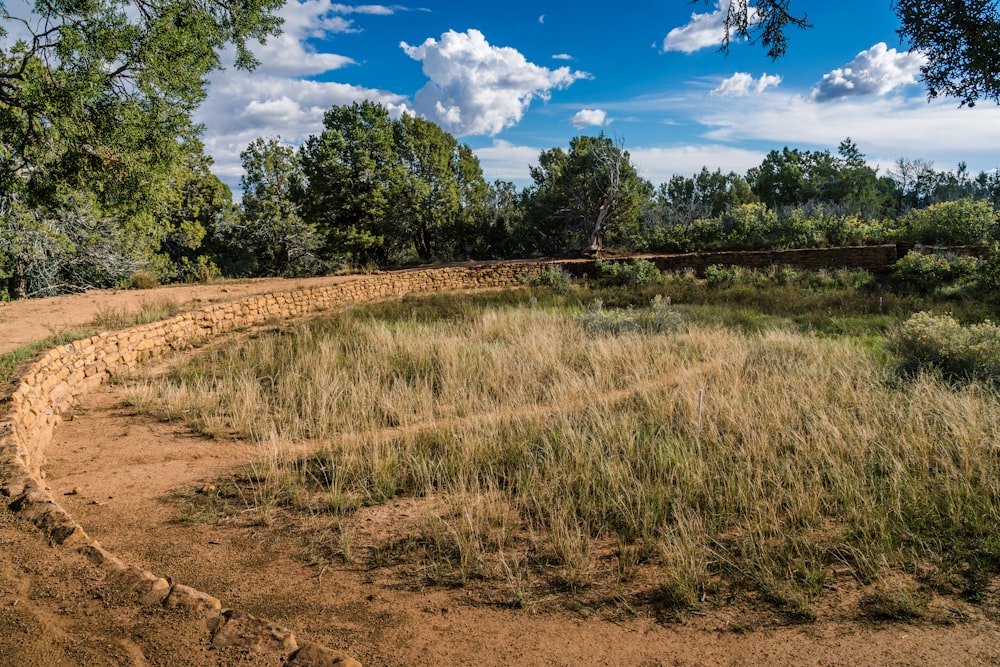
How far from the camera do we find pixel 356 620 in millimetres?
3127

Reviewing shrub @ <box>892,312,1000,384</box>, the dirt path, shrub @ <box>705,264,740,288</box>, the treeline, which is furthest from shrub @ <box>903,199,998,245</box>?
the dirt path

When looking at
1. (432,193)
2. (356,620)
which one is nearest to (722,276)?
(432,193)

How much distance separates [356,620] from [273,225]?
65.3 feet

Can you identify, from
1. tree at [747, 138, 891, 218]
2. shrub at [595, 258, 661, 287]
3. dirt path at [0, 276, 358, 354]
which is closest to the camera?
dirt path at [0, 276, 358, 354]

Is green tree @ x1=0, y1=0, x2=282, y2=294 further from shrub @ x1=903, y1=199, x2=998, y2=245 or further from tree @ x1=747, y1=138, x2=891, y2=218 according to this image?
tree @ x1=747, y1=138, x2=891, y2=218

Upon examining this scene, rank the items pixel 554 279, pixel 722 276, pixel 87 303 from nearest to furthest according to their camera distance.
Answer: pixel 87 303 < pixel 722 276 < pixel 554 279

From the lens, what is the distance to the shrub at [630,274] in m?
17.2

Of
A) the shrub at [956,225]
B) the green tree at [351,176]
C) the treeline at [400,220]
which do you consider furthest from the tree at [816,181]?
the green tree at [351,176]

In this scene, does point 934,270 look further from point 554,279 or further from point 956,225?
point 554,279

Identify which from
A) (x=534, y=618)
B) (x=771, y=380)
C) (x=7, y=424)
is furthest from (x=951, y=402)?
(x=7, y=424)

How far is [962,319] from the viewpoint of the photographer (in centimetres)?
987

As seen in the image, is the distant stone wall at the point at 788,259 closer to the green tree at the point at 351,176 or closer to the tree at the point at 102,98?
the green tree at the point at 351,176

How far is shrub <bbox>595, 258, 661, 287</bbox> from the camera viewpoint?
17.2m

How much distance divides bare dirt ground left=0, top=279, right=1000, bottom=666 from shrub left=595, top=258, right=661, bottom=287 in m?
14.3
